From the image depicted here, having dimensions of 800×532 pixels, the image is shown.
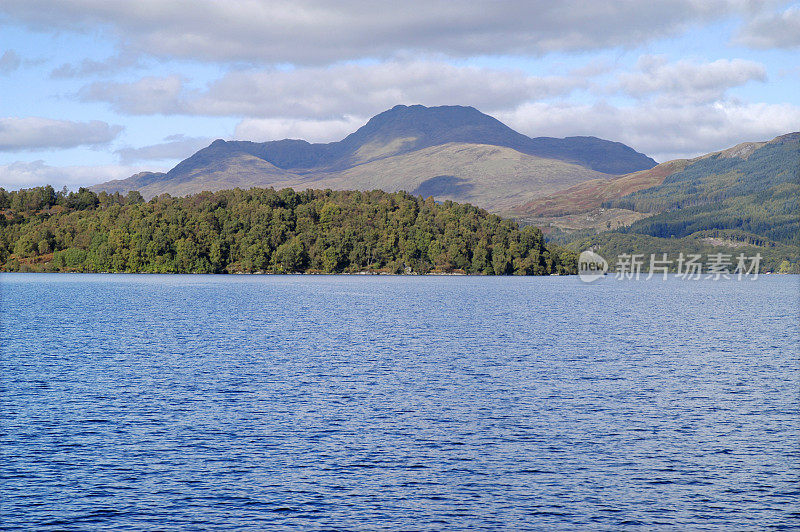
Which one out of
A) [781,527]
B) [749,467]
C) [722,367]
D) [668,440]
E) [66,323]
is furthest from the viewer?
[66,323]

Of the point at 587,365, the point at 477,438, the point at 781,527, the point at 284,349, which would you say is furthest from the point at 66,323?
the point at 781,527

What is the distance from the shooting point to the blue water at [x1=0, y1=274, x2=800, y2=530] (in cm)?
2867

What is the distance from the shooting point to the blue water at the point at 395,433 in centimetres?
2867

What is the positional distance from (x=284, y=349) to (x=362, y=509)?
156 ft

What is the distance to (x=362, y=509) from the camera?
1128 inches

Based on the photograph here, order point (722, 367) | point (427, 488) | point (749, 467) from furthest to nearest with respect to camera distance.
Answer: point (722, 367), point (749, 467), point (427, 488)

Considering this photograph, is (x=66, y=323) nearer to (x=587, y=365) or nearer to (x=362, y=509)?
(x=587, y=365)

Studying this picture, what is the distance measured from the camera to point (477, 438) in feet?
128

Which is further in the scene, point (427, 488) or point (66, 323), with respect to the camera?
point (66, 323)

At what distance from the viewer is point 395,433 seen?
39.9 metres

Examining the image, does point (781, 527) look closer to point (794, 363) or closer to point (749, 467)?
point (749, 467)

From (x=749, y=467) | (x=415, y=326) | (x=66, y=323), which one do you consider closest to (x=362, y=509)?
(x=749, y=467)

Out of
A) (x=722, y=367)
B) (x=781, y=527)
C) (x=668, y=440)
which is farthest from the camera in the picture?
(x=722, y=367)

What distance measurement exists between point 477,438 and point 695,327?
7723 centimetres
